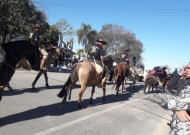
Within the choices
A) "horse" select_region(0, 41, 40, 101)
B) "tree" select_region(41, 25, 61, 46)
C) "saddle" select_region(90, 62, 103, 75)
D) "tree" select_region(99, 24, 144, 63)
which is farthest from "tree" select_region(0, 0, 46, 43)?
"tree" select_region(99, 24, 144, 63)

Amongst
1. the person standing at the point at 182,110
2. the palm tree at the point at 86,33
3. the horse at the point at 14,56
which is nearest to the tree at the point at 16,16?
the horse at the point at 14,56

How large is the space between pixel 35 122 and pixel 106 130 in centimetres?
187

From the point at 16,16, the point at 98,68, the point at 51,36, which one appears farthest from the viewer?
the point at 51,36

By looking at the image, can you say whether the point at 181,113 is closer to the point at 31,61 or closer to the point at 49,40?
the point at 31,61

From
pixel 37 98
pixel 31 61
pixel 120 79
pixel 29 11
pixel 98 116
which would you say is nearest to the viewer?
pixel 31 61

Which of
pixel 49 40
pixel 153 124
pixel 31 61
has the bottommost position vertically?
pixel 153 124

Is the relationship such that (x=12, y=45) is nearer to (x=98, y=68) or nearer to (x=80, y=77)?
(x=80, y=77)

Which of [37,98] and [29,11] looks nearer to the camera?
[37,98]

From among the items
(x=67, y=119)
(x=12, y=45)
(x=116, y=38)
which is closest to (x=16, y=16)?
(x=12, y=45)

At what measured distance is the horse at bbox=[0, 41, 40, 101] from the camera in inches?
193

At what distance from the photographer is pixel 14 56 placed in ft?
16.9

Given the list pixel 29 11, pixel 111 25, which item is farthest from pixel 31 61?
pixel 111 25

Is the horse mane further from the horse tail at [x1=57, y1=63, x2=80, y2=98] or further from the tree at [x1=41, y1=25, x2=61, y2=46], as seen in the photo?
the tree at [x1=41, y1=25, x2=61, y2=46]

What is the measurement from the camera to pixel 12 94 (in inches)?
326
